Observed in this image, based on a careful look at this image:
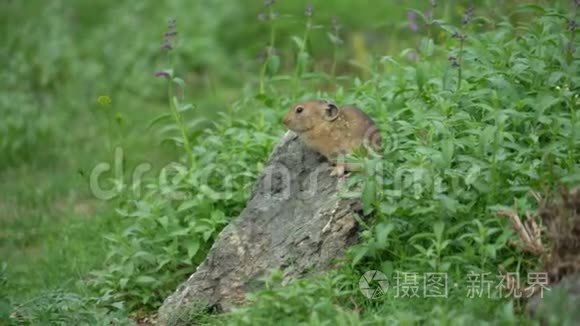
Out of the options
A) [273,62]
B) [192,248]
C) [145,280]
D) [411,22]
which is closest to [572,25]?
[411,22]

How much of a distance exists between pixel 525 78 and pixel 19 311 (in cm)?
322

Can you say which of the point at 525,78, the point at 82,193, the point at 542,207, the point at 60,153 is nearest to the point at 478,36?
the point at 525,78

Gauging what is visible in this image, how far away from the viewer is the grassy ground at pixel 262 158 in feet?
17.2

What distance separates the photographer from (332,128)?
623 cm

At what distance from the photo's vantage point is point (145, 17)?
40.1ft

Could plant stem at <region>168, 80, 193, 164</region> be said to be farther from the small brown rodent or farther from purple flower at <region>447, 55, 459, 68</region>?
purple flower at <region>447, 55, 459, 68</region>

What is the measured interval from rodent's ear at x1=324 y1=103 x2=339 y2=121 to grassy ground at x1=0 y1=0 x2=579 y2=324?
0.99ft

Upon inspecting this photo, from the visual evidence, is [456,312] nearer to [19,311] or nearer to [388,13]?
[19,311]

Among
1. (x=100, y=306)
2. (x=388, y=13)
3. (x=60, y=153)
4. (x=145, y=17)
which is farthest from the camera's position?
(x=145, y=17)

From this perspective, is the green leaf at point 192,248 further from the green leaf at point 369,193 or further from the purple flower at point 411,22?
the purple flower at point 411,22

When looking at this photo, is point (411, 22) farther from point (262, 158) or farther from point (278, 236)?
point (278, 236)

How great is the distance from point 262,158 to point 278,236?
0.94m

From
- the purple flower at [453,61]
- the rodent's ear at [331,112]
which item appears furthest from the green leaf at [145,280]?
the purple flower at [453,61]

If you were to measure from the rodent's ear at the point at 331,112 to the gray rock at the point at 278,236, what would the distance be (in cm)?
26
